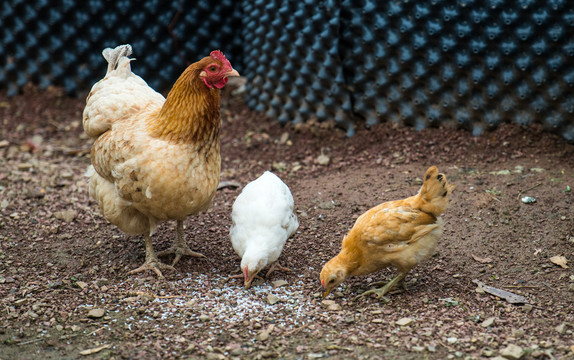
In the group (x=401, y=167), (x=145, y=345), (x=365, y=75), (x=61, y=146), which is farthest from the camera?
(x=61, y=146)

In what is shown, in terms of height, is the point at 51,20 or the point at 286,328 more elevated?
the point at 51,20

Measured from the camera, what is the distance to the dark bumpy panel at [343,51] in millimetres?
5727

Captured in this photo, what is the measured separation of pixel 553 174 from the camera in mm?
5516

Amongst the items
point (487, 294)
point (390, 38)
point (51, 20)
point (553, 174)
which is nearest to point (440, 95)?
point (390, 38)

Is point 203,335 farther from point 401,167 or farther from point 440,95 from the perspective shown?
point 440,95

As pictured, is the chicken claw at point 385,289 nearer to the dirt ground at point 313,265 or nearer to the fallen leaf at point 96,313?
the dirt ground at point 313,265

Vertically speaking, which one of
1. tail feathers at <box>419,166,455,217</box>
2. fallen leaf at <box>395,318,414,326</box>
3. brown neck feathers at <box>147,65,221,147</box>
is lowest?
fallen leaf at <box>395,318,414,326</box>

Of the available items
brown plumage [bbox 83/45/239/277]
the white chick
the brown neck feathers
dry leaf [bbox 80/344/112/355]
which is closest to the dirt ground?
dry leaf [bbox 80/344/112/355]

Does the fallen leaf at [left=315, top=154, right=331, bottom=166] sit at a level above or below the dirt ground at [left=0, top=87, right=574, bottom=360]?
above

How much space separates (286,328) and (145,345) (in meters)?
0.87

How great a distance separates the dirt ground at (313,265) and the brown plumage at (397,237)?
0.24 m

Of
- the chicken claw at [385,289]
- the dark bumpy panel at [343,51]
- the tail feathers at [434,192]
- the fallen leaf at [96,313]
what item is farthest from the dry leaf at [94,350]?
the dark bumpy panel at [343,51]

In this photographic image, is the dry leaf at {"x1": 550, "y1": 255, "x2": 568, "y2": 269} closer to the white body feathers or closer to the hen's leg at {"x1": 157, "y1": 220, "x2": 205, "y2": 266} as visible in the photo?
the white body feathers

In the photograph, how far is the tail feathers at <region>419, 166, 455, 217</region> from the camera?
3.99 meters
